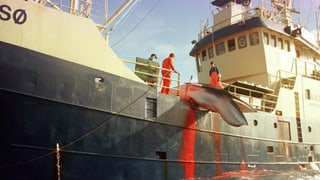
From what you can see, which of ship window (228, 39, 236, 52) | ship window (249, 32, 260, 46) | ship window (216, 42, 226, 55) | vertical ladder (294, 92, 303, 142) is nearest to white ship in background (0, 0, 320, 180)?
vertical ladder (294, 92, 303, 142)

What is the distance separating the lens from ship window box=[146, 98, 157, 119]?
26.0ft

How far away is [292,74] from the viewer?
13539mm

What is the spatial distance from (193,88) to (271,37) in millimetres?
6268

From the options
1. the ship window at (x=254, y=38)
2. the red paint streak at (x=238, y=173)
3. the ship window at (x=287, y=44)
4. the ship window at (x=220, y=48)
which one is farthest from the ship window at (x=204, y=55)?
the red paint streak at (x=238, y=173)

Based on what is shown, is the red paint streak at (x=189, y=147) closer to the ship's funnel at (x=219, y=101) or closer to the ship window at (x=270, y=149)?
the ship's funnel at (x=219, y=101)

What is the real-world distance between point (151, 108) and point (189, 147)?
152 cm

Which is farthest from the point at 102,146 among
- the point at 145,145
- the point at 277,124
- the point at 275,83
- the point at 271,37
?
the point at 271,37

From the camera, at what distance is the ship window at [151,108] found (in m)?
7.93

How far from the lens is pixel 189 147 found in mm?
8523

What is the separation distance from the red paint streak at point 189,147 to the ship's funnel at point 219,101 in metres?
0.49

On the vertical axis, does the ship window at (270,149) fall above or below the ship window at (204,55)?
below

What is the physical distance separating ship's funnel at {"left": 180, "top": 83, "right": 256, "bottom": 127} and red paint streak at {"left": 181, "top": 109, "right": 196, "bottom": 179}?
0.49 meters

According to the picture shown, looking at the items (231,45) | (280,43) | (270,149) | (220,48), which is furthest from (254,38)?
(270,149)

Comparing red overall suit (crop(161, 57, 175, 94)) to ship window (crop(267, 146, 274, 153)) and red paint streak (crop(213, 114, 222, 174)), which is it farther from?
ship window (crop(267, 146, 274, 153))
